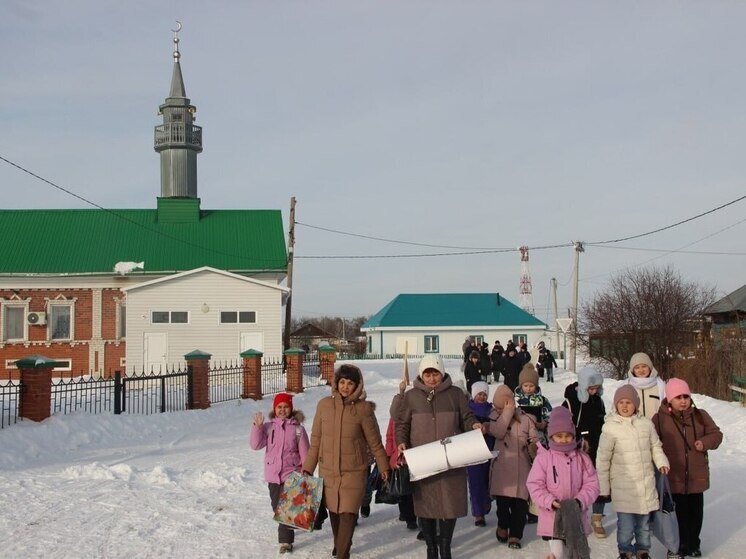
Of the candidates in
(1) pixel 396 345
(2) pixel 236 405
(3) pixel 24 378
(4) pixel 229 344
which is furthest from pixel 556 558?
(1) pixel 396 345

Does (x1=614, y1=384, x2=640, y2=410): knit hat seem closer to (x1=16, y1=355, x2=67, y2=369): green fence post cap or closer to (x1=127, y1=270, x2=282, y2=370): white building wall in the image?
(x1=16, y1=355, x2=67, y2=369): green fence post cap

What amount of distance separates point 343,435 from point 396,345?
47187 millimetres

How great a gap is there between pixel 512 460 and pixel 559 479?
1156mm

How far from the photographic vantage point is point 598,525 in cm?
750

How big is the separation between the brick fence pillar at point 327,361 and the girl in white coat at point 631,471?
21.2 metres

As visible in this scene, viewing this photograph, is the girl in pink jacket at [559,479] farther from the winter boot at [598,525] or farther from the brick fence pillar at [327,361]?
the brick fence pillar at [327,361]

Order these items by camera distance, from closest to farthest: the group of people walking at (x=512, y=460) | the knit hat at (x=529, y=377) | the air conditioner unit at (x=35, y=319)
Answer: the group of people walking at (x=512, y=460)
the knit hat at (x=529, y=377)
the air conditioner unit at (x=35, y=319)

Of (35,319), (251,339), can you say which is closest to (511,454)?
(251,339)

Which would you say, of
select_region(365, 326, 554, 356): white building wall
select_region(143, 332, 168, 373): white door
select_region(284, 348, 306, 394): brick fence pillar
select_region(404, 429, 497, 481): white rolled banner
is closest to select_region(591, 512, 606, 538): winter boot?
select_region(404, 429, 497, 481): white rolled banner

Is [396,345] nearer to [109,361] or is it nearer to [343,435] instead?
[109,361]

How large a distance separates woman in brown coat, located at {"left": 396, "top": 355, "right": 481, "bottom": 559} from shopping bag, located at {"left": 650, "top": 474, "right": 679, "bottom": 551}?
1544 mm

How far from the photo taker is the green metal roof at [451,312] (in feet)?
176

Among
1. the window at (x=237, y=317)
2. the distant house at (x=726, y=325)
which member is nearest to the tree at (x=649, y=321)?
the distant house at (x=726, y=325)

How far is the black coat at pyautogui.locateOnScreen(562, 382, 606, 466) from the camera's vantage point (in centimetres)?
812
